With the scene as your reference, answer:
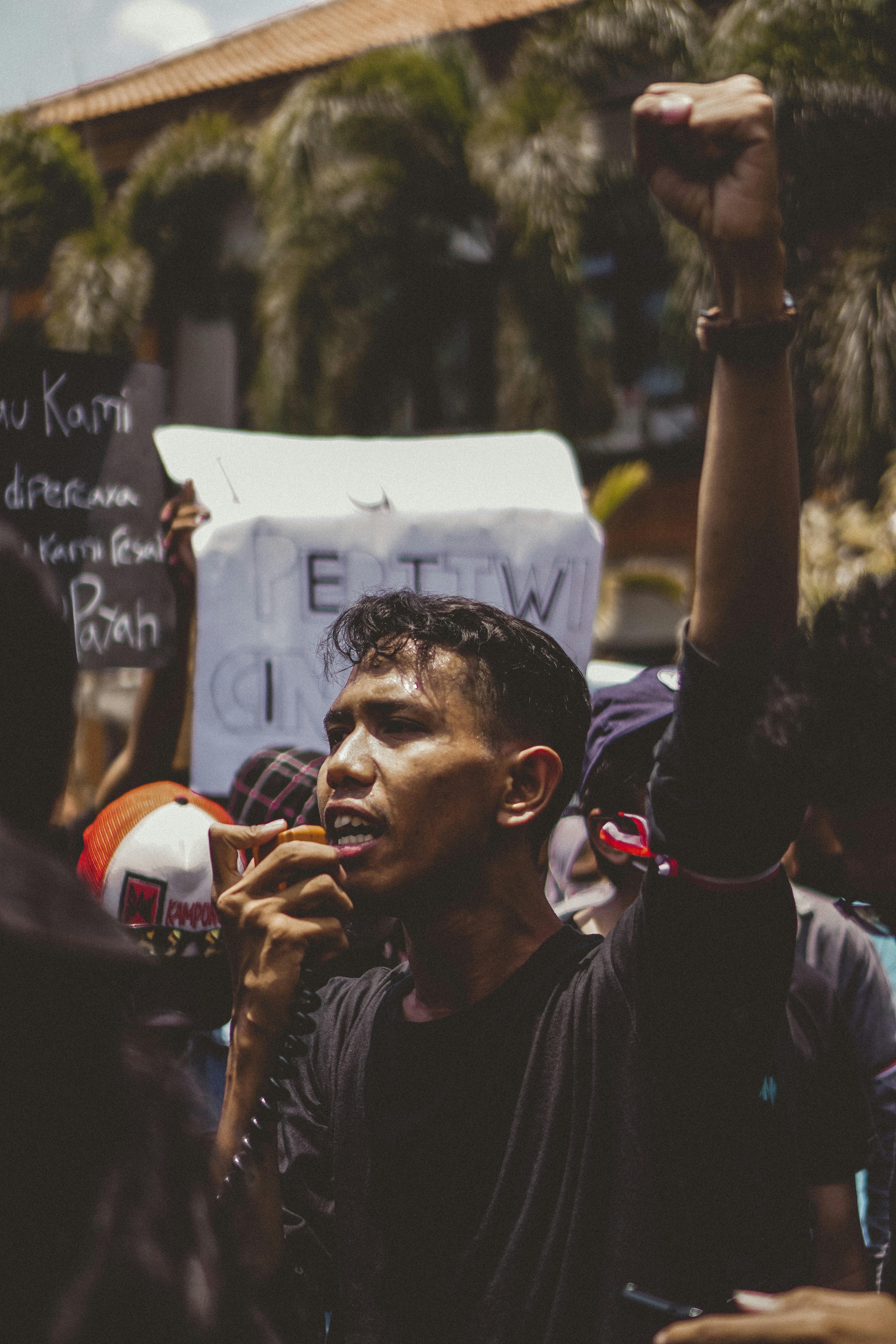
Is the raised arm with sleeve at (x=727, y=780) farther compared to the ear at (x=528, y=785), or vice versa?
the ear at (x=528, y=785)

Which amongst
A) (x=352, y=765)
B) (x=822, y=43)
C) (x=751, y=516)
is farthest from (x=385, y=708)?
(x=822, y=43)

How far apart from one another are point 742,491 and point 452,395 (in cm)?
1478

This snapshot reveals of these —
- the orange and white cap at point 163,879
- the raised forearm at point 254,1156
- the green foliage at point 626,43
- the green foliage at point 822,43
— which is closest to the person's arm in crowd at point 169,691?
the orange and white cap at point 163,879

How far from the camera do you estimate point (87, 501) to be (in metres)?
3.46

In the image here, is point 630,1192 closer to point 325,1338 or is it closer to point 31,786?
point 325,1338

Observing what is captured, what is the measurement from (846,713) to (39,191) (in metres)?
15.8

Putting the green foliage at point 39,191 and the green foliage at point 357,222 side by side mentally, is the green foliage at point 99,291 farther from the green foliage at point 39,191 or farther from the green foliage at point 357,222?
the green foliage at point 357,222

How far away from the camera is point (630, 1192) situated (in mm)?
1369

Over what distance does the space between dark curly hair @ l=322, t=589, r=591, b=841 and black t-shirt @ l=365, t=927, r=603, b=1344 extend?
28 cm

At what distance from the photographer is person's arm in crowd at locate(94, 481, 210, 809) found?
3.38 metres

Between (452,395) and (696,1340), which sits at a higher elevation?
(452,395)

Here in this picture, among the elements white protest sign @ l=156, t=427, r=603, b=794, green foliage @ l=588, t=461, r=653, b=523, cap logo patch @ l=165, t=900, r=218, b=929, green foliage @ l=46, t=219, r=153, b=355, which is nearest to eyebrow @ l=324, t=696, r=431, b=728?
cap logo patch @ l=165, t=900, r=218, b=929

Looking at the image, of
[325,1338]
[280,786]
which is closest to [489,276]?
[280,786]

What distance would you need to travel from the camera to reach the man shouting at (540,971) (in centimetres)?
128
